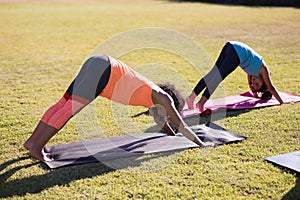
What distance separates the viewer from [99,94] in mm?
3848

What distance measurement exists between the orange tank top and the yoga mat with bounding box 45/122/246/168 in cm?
44

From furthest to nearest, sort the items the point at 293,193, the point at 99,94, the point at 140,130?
1. the point at 140,130
2. the point at 99,94
3. the point at 293,193

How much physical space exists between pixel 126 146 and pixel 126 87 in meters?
0.59

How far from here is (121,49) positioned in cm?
1019

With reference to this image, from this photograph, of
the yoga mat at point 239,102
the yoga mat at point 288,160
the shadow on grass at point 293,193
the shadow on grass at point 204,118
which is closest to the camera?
the shadow on grass at point 293,193

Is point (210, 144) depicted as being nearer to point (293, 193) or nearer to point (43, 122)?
point (293, 193)

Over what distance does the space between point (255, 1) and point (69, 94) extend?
20.6 m

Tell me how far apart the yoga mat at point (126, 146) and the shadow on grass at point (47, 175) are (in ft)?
0.23

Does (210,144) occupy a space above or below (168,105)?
below

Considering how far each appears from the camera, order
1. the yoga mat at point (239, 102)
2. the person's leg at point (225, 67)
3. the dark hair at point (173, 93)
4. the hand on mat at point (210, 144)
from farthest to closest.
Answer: the person's leg at point (225, 67) < the yoga mat at point (239, 102) < the dark hair at point (173, 93) < the hand on mat at point (210, 144)

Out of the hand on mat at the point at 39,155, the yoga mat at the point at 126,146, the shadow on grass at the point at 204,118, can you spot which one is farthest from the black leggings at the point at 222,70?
the hand on mat at the point at 39,155

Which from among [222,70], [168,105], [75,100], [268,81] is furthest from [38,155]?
[268,81]

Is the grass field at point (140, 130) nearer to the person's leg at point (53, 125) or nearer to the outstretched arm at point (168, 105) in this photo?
the person's leg at point (53, 125)

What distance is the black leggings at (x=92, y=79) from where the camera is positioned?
3.70 meters
